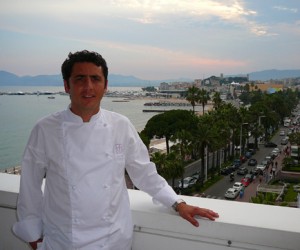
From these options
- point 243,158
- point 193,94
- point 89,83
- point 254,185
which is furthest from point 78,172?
point 193,94

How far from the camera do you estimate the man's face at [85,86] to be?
114cm

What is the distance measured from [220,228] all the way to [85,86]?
2.24 ft

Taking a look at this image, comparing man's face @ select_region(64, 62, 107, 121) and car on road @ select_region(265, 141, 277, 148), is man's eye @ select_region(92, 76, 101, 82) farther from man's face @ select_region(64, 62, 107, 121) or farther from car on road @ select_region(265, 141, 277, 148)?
car on road @ select_region(265, 141, 277, 148)

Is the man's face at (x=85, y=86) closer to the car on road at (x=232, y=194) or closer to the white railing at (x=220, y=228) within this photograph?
the white railing at (x=220, y=228)

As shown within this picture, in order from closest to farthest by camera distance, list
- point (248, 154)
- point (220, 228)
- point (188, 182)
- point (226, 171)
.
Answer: point (220, 228), point (188, 182), point (226, 171), point (248, 154)

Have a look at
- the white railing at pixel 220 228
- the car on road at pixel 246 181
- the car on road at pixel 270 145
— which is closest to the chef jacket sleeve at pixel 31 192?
the white railing at pixel 220 228

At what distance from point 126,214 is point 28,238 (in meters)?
0.34

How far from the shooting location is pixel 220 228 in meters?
1.28

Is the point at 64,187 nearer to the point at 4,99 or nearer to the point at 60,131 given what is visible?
the point at 60,131

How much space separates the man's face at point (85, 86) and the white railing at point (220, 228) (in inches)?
19.3

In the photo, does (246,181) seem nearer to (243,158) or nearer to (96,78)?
(243,158)

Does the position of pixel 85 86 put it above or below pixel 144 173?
above

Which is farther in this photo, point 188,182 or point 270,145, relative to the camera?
point 270,145

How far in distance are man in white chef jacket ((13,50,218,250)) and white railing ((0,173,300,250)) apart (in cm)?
20
